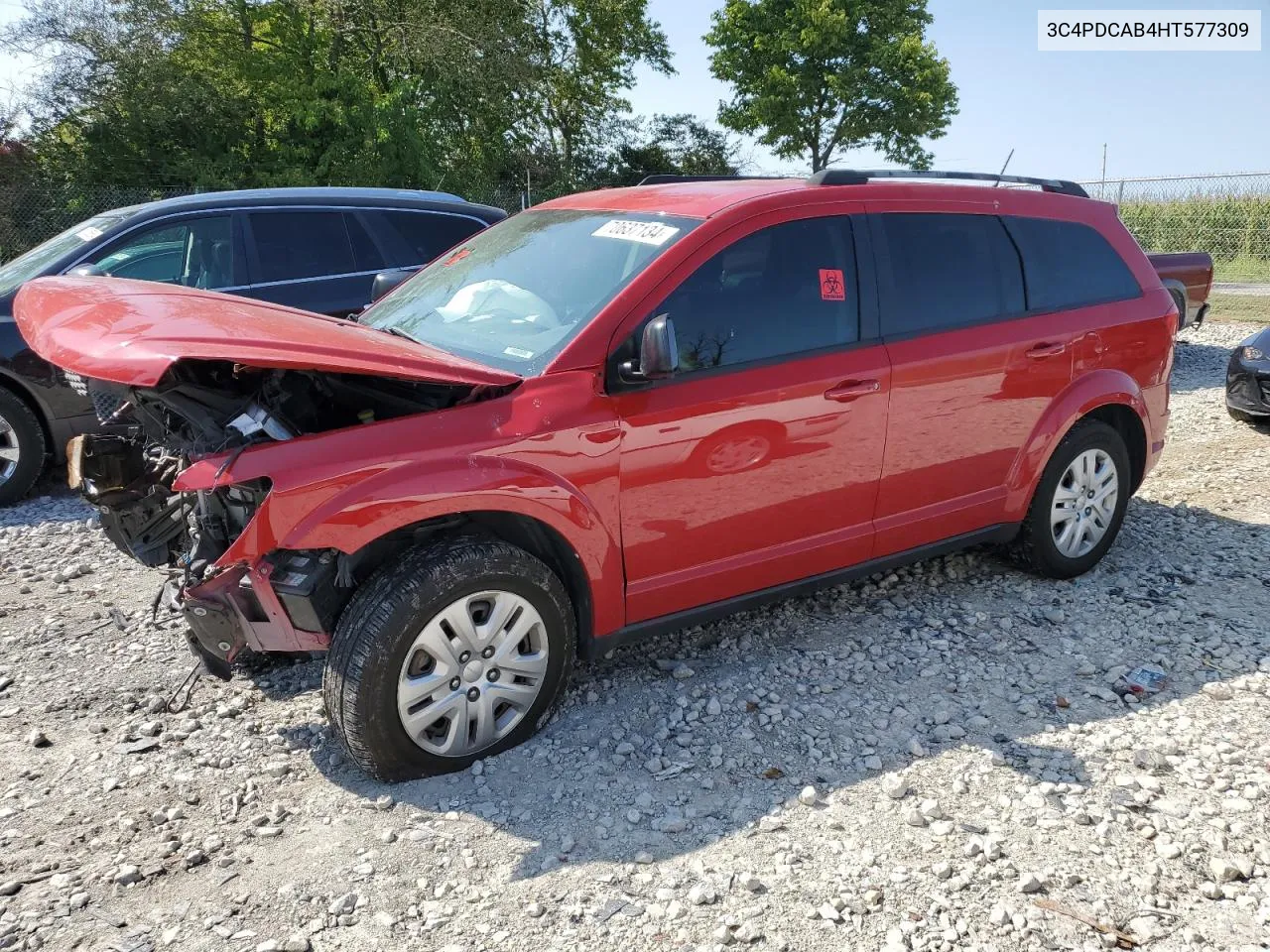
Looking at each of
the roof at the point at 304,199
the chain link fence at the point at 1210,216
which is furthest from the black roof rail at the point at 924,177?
the chain link fence at the point at 1210,216

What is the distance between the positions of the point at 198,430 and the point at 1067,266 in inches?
153

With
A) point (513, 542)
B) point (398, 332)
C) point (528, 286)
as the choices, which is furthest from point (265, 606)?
point (528, 286)

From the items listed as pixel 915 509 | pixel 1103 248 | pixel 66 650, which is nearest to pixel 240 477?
pixel 66 650

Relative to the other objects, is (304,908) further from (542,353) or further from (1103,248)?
(1103,248)

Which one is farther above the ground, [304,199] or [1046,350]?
[304,199]

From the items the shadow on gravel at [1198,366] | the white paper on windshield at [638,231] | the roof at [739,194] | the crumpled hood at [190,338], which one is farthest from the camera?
the shadow on gravel at [1198,366]

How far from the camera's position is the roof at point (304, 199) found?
21.3 ft

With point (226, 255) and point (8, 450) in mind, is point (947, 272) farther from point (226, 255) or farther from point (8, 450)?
point (8, 450)

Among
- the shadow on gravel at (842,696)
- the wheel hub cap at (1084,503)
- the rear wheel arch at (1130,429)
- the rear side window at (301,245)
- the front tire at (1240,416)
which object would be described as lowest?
the front tire at (1240,416)

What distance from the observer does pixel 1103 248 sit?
4820 mm

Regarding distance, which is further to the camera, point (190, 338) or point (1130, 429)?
point (1130, 429)

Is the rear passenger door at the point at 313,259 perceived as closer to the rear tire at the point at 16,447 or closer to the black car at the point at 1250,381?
the rear tire at the point at 16,447

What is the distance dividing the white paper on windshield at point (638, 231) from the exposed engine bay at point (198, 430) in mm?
903

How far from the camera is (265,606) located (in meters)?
3.00
